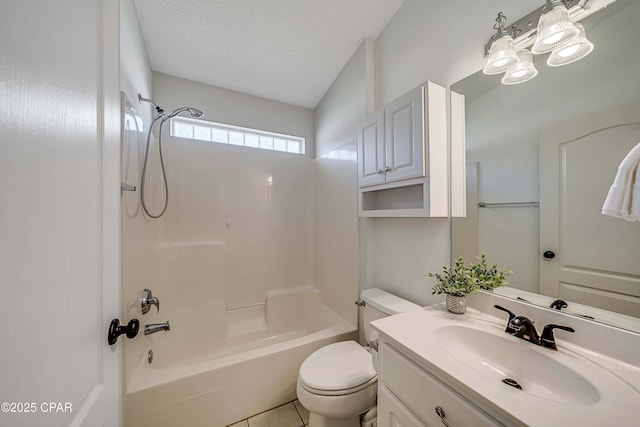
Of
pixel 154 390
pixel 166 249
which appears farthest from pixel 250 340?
pixel 166 249

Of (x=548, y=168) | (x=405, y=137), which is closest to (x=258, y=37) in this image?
(x=405, y=137)

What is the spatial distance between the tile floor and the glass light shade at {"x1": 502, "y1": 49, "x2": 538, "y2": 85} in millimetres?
2226

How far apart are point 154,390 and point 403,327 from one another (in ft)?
4.61

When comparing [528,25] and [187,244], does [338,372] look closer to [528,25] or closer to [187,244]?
[187,244]

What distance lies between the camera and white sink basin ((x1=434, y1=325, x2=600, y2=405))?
658 mm

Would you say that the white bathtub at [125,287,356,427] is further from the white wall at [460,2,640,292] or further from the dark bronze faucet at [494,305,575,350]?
the white wall at [460,2,640,292]

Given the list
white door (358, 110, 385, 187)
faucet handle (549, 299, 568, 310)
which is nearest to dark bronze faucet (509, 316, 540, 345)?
faucet handle (549, 299, 568, 310)

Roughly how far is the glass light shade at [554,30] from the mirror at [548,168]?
57 millimetres

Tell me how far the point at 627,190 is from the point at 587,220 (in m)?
0.14

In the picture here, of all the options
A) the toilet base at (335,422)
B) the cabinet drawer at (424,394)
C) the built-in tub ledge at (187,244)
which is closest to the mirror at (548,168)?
the cabinet drawer at (424,394)

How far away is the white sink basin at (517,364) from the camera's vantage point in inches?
25.9

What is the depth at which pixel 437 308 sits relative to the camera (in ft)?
3.68

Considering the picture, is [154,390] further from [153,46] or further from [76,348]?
[153,46]

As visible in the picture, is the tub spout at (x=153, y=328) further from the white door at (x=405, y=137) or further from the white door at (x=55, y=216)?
the white door at (x=405, y=137)
